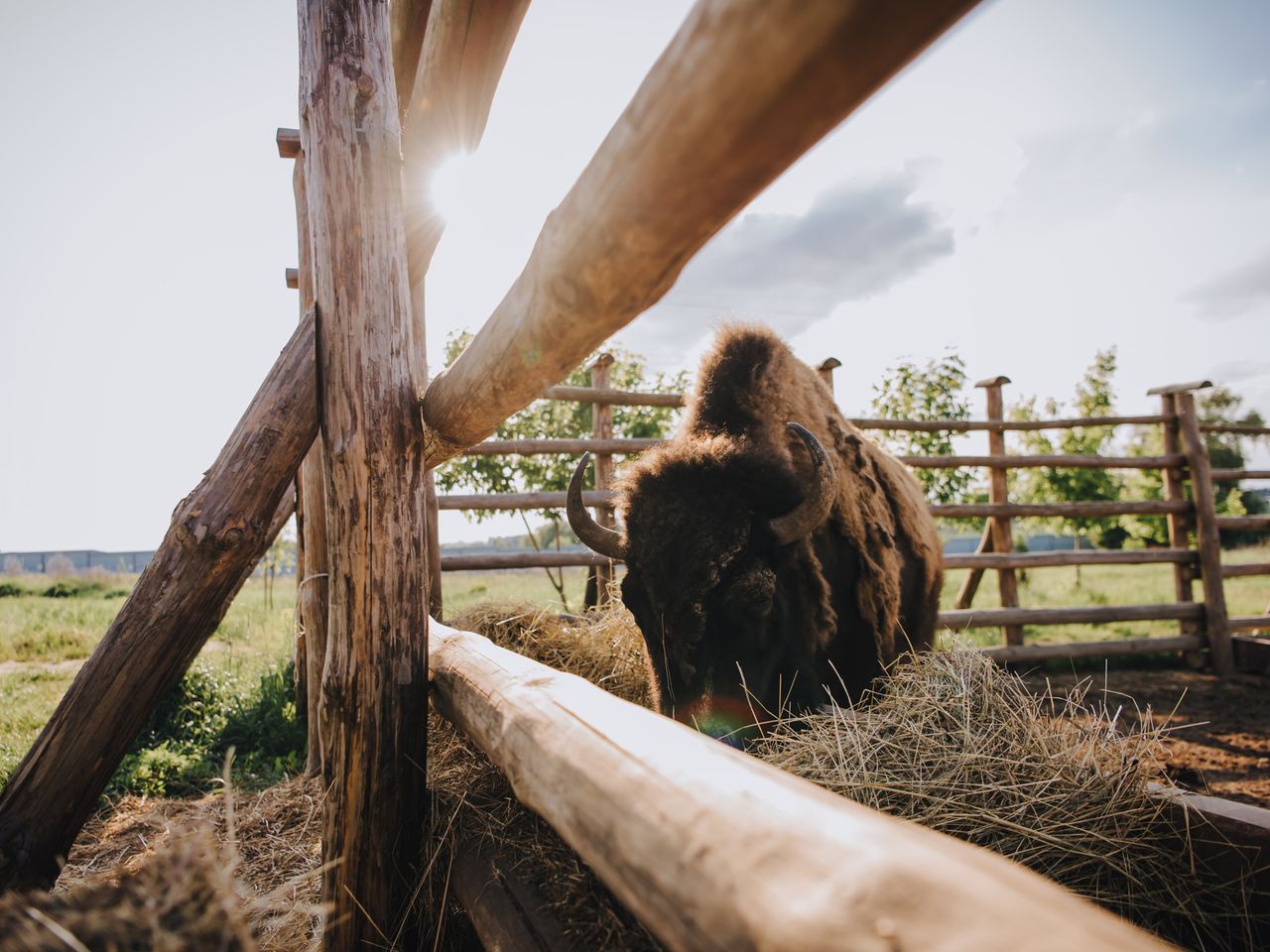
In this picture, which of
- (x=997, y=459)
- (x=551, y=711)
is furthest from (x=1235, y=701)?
(x=551, y=711)

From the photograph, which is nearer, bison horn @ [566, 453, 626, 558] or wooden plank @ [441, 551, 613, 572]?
bison horn @ [566, 453, 626, 558]

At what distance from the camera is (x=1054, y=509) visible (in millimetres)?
7418

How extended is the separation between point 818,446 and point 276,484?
230 cm

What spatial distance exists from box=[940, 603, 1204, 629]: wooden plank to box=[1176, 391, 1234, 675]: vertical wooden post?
0.17 meters

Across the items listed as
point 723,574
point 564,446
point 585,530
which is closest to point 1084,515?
point 564,446

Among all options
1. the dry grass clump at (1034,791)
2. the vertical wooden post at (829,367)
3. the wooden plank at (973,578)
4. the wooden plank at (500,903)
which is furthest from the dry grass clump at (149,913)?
the wooden plank at (973,578)

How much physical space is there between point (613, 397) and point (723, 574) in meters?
3.87

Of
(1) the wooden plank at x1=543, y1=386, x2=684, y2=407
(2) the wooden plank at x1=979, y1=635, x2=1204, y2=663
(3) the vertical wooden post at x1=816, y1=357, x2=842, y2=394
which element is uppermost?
(3) the vertical wooden post at x1=816, y1=357, x2=842, y2=394

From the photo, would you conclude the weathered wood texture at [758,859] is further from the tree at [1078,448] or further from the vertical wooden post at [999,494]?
the tree at [1078,448]

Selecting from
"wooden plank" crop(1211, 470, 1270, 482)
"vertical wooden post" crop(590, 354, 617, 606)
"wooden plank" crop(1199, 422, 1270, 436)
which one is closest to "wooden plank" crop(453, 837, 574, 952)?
"vertical wooden post" crop(590, 354, 617, 606)

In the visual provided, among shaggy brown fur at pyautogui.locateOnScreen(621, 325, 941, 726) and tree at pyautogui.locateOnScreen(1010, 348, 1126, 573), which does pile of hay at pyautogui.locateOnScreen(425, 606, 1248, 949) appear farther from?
tree at pyautogui.locateOnScreen(1010, 348, 1126, 573)

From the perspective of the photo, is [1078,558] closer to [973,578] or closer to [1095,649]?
[1095,649]

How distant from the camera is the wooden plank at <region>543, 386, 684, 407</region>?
641 centimetres

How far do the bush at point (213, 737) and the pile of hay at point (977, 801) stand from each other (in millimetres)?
2698
